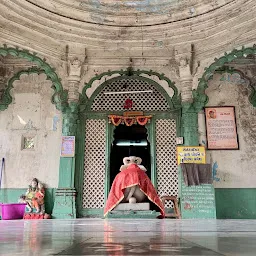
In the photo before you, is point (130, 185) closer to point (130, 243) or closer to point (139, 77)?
point (139, 77)

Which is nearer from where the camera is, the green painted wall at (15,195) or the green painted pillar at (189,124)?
the green painted pillar at (189,124)

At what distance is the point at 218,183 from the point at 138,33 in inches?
176

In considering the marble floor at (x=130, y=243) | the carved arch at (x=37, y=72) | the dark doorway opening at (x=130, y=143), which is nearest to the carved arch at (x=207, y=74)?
the carved arch at (x=37, y=72)

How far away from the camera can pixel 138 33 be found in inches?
307

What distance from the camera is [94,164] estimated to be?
26.8 ft

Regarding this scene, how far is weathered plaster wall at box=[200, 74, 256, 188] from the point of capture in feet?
25.9

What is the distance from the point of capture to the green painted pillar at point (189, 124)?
25.5 feet

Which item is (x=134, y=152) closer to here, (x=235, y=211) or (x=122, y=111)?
(x=122, y=111)

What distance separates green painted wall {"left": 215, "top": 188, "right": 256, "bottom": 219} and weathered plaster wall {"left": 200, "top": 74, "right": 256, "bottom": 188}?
13 centimetres

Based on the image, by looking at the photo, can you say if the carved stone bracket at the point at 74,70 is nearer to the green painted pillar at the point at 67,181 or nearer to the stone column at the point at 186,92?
the green painted pillar at the point at 67,181

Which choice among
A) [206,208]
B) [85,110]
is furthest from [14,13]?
[206,208]

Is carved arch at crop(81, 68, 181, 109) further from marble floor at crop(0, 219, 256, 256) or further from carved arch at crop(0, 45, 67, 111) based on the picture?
marble floor at crop(0, 219, 256, 256)

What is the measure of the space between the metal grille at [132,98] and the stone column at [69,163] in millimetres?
721

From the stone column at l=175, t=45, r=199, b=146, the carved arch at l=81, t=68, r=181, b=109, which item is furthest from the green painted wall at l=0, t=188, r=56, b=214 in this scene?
the stone column at l=175, t=45, r=199, b=146
